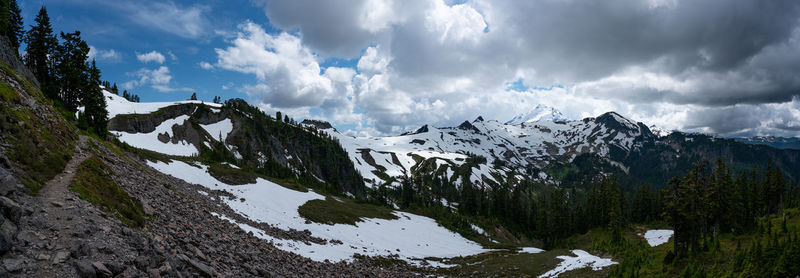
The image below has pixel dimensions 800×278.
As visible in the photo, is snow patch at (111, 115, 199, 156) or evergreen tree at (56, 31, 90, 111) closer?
evergreen tree at (56, 31, 90, 111)

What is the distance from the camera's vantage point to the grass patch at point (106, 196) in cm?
1284

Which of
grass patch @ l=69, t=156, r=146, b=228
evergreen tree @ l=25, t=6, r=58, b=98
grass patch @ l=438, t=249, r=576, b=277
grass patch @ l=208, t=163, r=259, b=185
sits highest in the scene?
evergreen tree @ l=25, t=6, r=58, b=98

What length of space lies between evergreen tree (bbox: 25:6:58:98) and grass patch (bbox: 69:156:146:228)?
216ft

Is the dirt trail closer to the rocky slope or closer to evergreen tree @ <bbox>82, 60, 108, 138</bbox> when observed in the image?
the rocky slope

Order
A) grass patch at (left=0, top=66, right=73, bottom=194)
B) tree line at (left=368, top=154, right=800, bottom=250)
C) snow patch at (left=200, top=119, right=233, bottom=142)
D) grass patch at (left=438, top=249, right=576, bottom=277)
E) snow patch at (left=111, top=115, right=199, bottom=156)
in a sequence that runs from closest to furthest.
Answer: grass patch at (left=0, top=66, right=73, bottom=194) → tree line at (left=368, top=154, right=800, bottom=250) → grass patch at (left=438, top=249, right=576, bottom=277) → snow patch at (left=111, top=115, right=199, bottom=156) → snow patch at (left=200, top=119, right=233, bottom=142)

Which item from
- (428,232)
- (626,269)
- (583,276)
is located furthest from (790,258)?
(428,232)

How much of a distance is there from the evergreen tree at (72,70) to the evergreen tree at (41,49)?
6.21 m

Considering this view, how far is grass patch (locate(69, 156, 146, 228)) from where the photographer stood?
12.8 meters

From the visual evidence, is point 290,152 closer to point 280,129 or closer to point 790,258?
point 280,129

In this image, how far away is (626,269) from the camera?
26.1 meters

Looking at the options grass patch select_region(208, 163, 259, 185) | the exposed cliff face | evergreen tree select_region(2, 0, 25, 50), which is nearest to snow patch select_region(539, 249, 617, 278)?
grass patch select_region(208, 163, 259, 185)

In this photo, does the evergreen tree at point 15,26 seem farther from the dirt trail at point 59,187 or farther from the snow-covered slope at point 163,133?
the dirt trail at point 59,187

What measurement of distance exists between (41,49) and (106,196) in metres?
73.2

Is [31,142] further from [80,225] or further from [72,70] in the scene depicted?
[72,70]
